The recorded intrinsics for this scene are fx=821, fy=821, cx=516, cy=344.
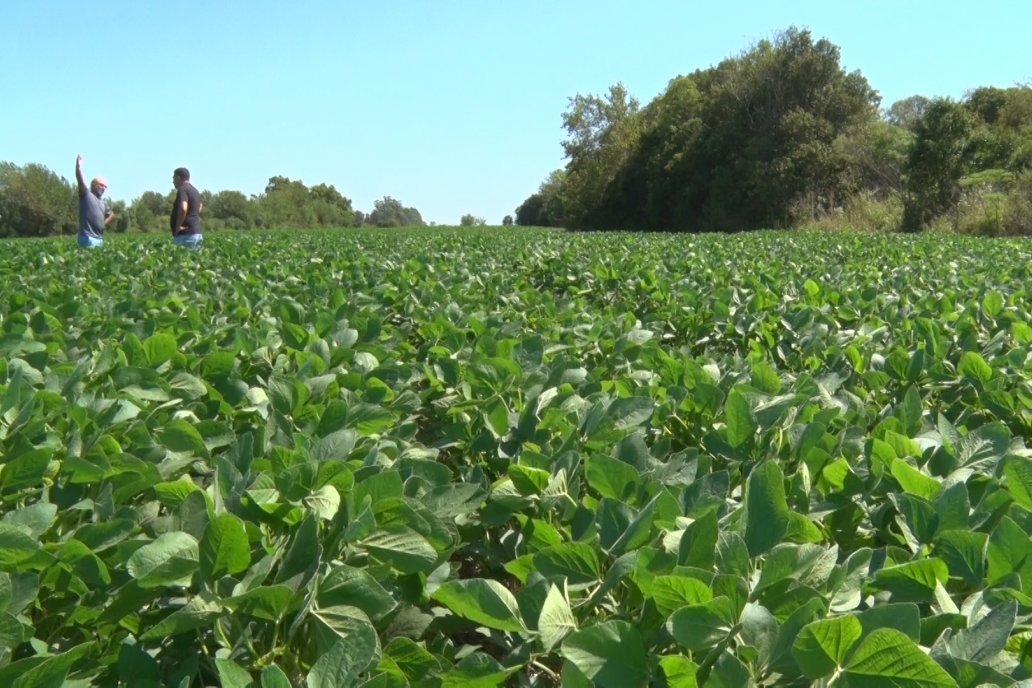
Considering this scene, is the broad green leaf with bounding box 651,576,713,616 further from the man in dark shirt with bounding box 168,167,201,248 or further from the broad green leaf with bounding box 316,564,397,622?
the man in dark shirt with bounding box 168,167,201,248

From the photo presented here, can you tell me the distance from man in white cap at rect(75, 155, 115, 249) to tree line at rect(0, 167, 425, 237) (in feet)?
168

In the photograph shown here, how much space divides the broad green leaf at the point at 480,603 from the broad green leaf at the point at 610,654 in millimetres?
135

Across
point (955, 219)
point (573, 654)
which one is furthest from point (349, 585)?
point (955, 219)

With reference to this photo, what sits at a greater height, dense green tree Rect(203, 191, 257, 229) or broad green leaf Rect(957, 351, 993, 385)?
dense green tree Rect(203, 191, 257, 229)

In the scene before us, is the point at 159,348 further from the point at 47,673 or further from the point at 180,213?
the point at 180,213

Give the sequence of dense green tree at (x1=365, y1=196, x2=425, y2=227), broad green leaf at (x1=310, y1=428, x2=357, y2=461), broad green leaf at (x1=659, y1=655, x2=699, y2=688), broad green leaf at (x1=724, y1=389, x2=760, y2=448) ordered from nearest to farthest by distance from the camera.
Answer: broad green leaf at (x1=659, y1=655, x2=699, y2=688), broad green leaf at (x1=310, y1=428, x2=357, y2=461), broad green leaf at (x1=724, y1=389, x2=760, y2=448), dense green tree at (x1=365, y1=196, x2=425, y2=227)

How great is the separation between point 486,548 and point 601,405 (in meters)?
0.45

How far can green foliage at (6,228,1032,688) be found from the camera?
39.8 inches

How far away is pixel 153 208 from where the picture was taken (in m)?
82.6

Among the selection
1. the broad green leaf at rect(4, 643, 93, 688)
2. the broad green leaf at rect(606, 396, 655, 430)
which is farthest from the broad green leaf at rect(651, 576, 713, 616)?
the broad green leaf at rect(606, 396, 655, 430)

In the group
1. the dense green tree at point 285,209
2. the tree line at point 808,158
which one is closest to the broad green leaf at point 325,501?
the tree line at point 808,158

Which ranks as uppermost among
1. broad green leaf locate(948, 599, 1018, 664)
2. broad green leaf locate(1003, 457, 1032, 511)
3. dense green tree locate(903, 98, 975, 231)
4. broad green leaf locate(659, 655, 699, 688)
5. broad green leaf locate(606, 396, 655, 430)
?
dense green tree locate(903, 98, 975, 231)

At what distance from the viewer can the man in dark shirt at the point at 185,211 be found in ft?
41.9

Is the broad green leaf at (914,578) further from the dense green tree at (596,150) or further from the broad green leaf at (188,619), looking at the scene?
the dense green tree at (596,150)
